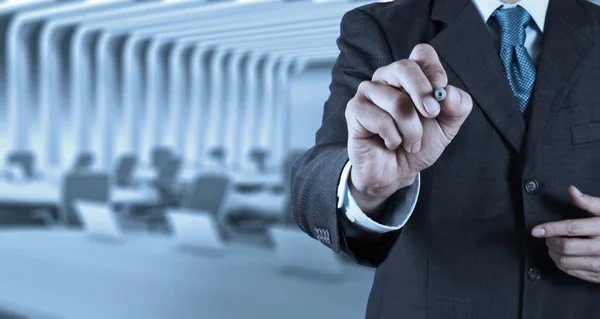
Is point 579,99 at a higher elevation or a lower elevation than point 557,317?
higher

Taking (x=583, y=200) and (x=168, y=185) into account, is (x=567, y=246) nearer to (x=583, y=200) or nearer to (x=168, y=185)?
(x=583, y=200)

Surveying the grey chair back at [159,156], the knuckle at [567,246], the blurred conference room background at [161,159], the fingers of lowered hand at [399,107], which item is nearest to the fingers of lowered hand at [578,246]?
the knuckle at [567,246]

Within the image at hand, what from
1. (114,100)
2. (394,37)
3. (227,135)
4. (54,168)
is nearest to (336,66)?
(394,37)

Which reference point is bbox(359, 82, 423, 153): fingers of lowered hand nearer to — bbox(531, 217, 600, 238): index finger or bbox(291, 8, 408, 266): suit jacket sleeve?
bbox(291, 8, 408, 266): suit jacket sleeve

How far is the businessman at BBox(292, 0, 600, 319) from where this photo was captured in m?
1.01

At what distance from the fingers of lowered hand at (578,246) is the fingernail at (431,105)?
16.5 inches

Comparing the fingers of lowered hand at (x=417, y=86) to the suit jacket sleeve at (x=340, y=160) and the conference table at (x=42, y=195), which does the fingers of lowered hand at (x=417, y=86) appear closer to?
the suit jacket sleeve at (x=340, y=160)

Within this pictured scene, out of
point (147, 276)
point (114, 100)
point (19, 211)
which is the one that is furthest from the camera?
point (114, 100)

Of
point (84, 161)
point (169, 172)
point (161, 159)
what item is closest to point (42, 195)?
point (169, 172)

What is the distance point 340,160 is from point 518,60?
1.26 ft

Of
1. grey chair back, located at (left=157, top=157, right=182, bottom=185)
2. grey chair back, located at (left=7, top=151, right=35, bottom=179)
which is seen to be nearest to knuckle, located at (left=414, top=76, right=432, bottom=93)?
grey chair back, located at (left=157, top=157, right=182, bottom=185)

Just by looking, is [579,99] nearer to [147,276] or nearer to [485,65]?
[485,65]

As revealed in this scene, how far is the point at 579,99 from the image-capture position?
3.60 feet

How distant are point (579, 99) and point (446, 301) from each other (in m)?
0.41
